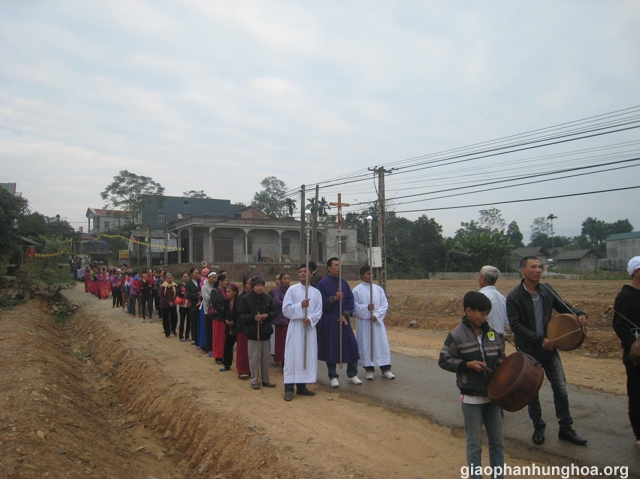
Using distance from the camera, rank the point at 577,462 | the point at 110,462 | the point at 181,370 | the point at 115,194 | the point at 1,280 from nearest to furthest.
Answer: the point at 577,462
the point at 110,462
the point at 181,370
the point at 1,280
the point at 115,194

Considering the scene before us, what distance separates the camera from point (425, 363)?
9102mm

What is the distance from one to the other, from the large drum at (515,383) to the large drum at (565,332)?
46.4 inches

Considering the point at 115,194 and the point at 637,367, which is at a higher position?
the point at 115,194

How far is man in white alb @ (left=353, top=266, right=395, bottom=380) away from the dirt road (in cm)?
38

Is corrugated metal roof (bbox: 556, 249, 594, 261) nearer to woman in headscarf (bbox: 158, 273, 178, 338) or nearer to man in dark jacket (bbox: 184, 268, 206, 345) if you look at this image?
woman in headscarf (bbox: 158, 273, 178, 338)

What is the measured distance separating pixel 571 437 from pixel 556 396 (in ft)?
1.32

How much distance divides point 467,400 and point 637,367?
2.12 metres

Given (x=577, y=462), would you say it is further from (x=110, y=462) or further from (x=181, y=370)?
(x=181, y=370)

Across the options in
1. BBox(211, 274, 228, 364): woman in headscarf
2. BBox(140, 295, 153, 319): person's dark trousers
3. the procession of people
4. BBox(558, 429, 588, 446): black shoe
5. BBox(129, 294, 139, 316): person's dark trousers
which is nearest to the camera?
the procession of people

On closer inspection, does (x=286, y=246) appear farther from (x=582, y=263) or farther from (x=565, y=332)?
(x=565, y=332)

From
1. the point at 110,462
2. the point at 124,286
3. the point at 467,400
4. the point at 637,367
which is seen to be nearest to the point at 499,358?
the point at 467,400

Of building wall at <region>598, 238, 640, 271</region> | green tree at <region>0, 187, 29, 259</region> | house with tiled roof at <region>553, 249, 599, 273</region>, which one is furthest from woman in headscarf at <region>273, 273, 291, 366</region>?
house with tiled roof at <region>553, 249, 599, 273</region>

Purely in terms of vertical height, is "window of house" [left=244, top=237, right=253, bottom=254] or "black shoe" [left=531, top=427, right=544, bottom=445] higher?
"window of house" [left=244, top=237, right=253, bottom=254]

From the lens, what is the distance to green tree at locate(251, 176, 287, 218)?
66.6 metres
